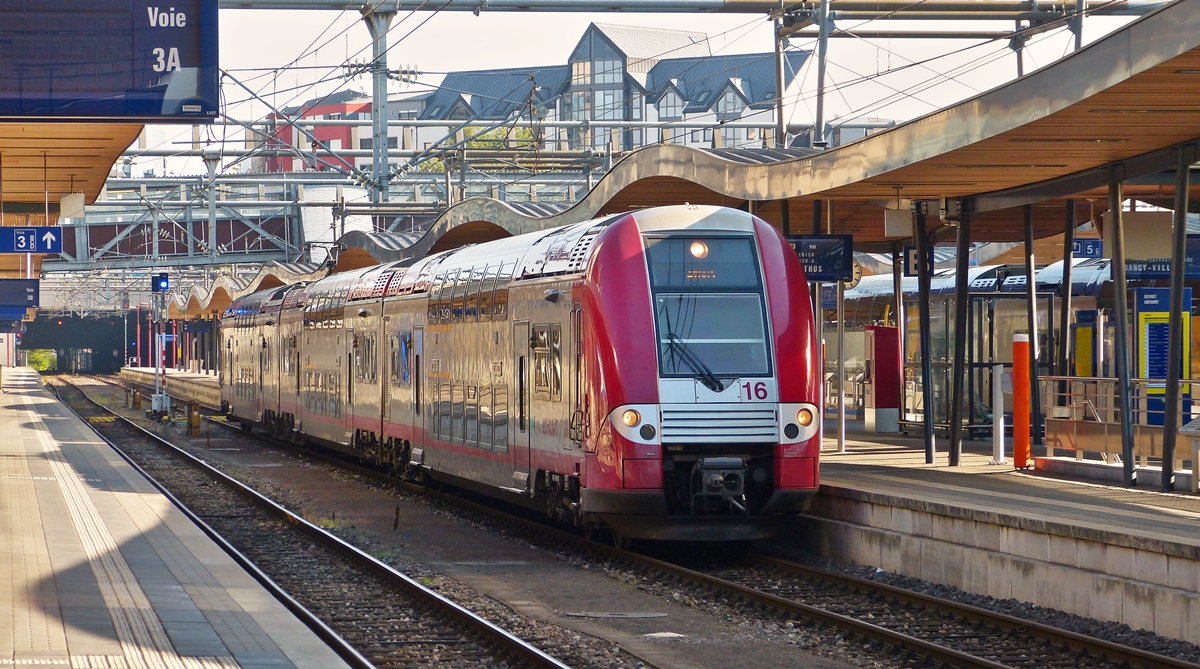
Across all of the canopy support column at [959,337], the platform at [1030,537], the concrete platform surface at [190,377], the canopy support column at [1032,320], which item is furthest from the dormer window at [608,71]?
the platform at [1030,537]

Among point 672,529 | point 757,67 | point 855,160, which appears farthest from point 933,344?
point 757,67

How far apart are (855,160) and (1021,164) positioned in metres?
1.83

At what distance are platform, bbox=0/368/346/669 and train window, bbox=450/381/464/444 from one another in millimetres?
3310

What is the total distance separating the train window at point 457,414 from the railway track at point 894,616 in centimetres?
289

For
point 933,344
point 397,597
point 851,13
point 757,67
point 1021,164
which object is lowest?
point 397,597

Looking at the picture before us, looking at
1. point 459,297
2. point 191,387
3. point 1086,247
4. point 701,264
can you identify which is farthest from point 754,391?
point 191,387

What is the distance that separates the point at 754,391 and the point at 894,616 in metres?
2.83

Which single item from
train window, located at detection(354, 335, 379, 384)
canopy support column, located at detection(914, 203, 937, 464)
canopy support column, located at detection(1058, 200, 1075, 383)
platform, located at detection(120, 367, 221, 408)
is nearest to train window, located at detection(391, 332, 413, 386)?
train window, located at detection(354, 335, 379, 384)

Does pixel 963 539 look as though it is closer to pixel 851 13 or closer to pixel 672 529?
pixel 672 529

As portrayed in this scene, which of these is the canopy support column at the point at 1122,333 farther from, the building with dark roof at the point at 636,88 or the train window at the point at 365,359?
the building with dark roof at the point at 636,88

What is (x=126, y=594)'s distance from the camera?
1126 centimetres

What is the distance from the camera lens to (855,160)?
16.5 meters

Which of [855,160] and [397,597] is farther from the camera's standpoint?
[855,160]

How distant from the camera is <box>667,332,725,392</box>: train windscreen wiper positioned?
531 inches
